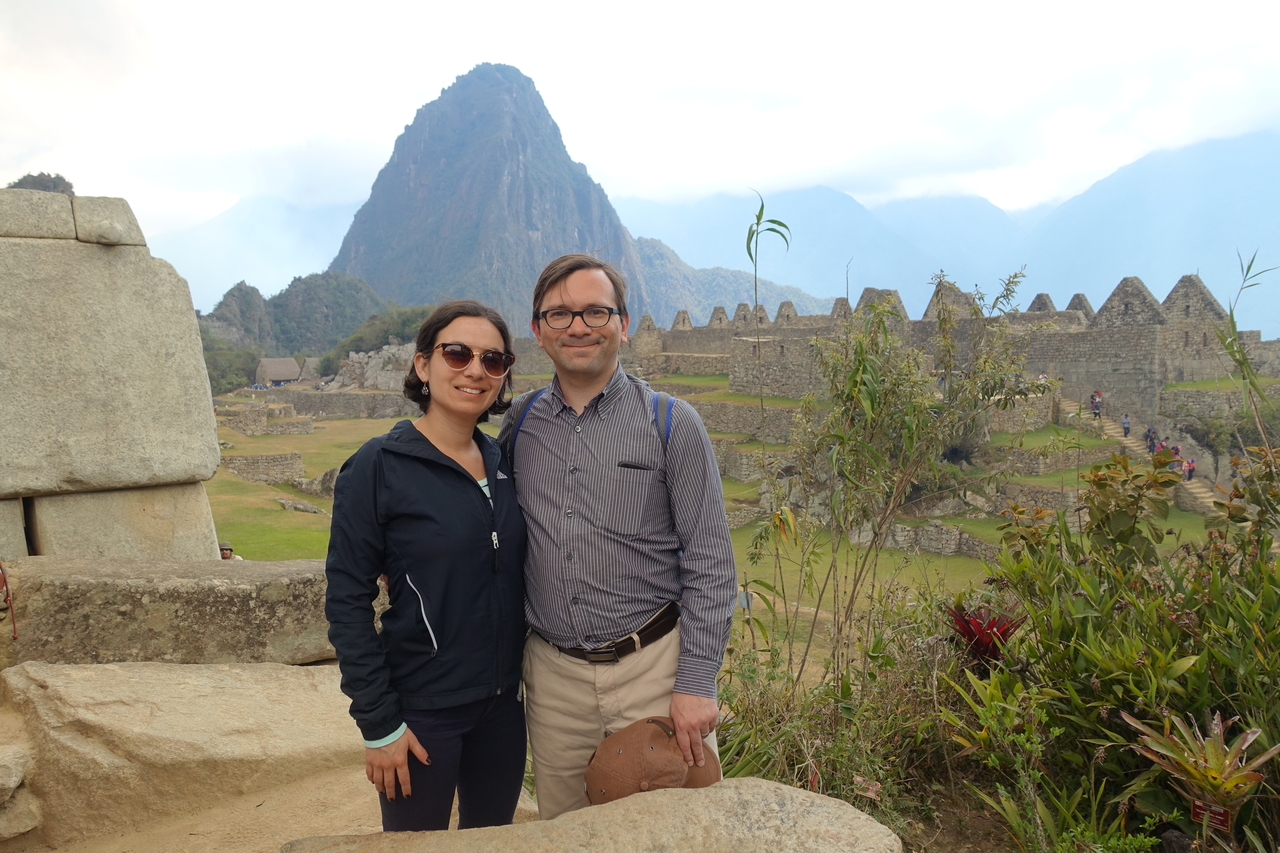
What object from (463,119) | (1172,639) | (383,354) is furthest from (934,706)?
(463,119)

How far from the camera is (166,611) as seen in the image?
267cm

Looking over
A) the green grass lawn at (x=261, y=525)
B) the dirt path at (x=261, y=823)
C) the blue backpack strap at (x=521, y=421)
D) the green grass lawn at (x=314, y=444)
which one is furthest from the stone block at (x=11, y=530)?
the green grass lawn at (x=314, y=444)

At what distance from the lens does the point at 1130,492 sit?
3096mm

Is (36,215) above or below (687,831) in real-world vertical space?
above

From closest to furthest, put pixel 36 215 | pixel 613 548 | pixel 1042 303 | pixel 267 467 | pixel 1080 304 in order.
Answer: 1. pixel 613 548
2. pixel 36 215
3. pixel 267 467
4. pixel 1042 303
5. pixel 1080 304

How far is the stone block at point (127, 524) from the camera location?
9.16 feet

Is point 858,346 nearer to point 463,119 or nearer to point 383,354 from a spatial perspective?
point 383,354

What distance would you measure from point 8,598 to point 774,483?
2.95 meters

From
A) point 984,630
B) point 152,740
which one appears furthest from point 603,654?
point 984,630

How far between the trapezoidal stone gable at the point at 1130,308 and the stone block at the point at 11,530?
19516 mm

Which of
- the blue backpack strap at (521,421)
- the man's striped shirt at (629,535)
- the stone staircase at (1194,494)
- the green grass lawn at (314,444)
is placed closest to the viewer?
the man's striped shirt at (629,535)

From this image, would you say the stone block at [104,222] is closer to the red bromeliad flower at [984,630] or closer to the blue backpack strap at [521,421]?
the blue backpack strap at [521,421]

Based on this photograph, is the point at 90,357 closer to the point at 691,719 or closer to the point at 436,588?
the point at 436,588

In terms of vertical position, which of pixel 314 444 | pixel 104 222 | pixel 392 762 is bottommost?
pixel 314 444
